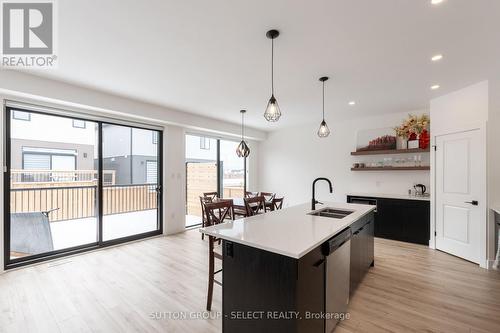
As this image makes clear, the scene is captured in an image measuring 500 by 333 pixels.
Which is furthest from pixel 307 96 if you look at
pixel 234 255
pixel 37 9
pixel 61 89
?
pixel 61 89

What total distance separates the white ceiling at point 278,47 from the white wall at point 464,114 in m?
0.22

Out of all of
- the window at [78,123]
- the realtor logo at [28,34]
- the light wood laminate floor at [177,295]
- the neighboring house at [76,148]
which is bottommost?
the light wood laminate floor at [177,295]

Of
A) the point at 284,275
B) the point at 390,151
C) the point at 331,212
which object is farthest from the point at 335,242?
the point at 390,151

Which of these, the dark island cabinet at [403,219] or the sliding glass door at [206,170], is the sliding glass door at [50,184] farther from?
the dark island cabinet at [403,219]

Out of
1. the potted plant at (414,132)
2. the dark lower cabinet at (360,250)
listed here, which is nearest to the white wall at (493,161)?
the potted plant at (414,132)

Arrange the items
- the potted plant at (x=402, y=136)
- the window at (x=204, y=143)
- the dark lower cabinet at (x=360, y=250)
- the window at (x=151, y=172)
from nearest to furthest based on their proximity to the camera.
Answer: the dark lower cabinet at (x=360, y=250)
the potted plant at (x=402, y=136)
the window at (x=151, y=172)
the window at (x=204, y=143)

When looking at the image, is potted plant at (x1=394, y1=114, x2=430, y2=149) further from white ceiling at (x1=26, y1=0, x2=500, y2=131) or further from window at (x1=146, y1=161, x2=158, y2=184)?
window at (x1=146, y1=161, x2=158, y2=184)

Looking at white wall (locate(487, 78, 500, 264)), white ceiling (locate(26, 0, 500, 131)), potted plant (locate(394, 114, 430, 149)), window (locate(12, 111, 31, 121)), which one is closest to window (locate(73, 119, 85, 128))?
window (locate(12, 111, 31, 121))

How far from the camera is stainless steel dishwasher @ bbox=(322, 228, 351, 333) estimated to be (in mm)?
1842

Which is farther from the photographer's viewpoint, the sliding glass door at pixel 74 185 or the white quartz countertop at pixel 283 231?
the sliding glass door at pixel 74 185

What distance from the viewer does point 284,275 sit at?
5.00ft

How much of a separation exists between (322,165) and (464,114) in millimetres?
3062

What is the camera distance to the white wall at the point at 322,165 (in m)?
5.21

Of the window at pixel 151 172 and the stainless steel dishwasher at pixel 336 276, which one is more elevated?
the window at pixel 151 172
